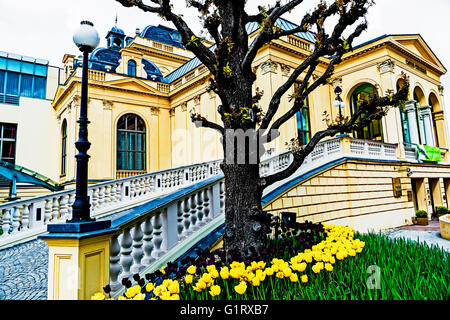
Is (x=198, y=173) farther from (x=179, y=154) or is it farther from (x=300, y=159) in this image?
(x=300, y=159)

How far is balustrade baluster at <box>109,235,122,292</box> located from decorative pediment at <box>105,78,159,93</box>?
1550 cm

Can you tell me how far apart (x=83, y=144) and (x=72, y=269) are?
4.53 ft

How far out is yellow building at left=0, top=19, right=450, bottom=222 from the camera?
14359mm

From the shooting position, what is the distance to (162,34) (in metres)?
24.5

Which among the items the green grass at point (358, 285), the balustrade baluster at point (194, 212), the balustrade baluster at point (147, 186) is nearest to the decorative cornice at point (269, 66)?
the balustrade baluster at point (147, 186)

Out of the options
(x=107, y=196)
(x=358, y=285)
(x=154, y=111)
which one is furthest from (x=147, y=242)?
(x=154, y=111)

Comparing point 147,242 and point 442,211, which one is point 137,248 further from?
point 442,211

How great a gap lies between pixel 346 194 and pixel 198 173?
6081 millimetres

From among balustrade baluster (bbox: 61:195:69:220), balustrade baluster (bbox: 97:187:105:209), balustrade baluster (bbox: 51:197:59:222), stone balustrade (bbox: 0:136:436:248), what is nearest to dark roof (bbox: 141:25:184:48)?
stone balustrade (bbox: 0:136:436:248)

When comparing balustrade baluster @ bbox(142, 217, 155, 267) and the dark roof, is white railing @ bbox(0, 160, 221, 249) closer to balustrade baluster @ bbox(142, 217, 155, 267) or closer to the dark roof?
balustrade baluster @ bbox(142, 217, 155, 267)
